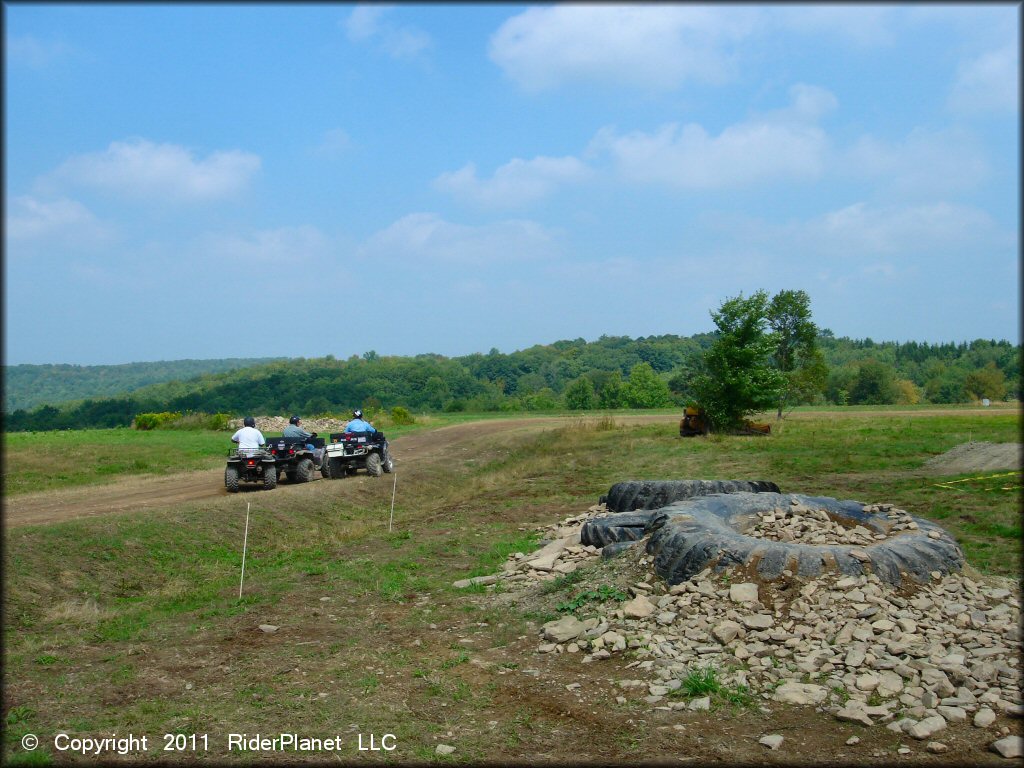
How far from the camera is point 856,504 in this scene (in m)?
11.2

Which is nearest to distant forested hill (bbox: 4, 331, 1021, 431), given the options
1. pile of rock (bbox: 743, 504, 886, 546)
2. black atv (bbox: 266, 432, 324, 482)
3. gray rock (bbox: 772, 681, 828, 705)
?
black atv (bbox: 266, 432, 324, 482)

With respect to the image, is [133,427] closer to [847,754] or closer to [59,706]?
[59,706]

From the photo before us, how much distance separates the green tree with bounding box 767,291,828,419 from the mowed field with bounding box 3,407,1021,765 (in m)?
11.9

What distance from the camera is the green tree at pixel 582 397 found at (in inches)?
2504

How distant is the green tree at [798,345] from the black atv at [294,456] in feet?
76.9

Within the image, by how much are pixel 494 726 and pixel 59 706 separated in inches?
153

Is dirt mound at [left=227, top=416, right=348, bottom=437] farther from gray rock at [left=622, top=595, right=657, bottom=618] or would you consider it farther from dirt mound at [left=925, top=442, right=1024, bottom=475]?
gray rock at [left=622, top=595, right=657, bottom=618]

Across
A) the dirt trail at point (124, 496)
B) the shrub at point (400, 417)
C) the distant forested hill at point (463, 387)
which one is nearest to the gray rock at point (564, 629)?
the dirt trail at point (124, 496)

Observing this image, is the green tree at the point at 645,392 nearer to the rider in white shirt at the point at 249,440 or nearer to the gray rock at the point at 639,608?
the rider in white shirt at the point at 249,440

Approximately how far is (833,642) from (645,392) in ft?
188

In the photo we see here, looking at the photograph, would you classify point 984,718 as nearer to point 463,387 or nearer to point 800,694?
point 800,694

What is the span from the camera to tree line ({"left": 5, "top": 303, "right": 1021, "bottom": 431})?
3027 centimetres

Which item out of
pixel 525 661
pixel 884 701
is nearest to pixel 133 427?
pixel 525 661

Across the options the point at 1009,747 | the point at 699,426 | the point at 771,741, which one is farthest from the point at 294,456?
the point at 1009,747
